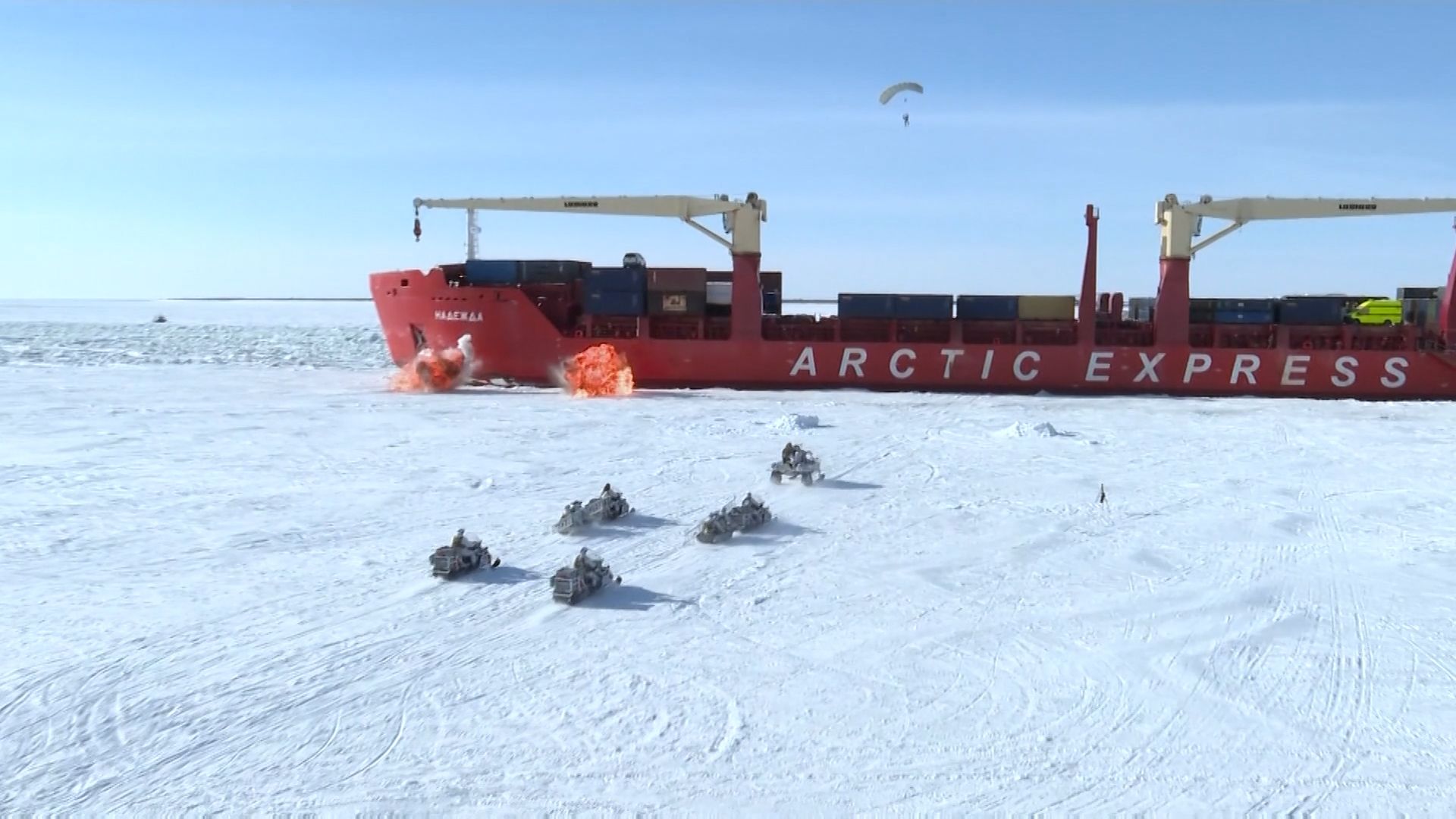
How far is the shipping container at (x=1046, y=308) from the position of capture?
27469 millimetres

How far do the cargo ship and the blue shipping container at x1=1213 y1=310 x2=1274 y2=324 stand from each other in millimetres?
44

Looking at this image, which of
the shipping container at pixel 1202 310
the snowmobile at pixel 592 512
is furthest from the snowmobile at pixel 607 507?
the shipping container at pixel 1202 310

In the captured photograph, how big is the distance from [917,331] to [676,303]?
6975mm

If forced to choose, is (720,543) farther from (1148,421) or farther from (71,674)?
(1148,421)

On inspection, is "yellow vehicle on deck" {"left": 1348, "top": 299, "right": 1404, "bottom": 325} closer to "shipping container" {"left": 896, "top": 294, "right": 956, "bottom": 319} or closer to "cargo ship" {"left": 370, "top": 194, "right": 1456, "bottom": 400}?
"cargo ship" {"left": 370, "top": 194, "right": 1456, "bottom": 400}

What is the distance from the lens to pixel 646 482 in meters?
12.9

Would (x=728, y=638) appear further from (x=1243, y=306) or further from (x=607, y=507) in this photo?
(x=1243, y=306)

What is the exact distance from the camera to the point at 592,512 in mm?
10273

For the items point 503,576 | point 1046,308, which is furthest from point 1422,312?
point 503,576

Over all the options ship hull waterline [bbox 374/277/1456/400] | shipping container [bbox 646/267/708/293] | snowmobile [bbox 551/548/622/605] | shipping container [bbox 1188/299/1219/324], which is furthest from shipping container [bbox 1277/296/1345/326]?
snowmobile [bbox 551/548/622/605]

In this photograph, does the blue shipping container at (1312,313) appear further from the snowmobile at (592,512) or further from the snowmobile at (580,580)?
the snowmobile at (580,580)

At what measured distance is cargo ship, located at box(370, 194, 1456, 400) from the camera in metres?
26.8

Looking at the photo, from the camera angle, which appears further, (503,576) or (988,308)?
(988,308)

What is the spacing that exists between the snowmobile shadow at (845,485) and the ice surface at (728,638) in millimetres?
157
